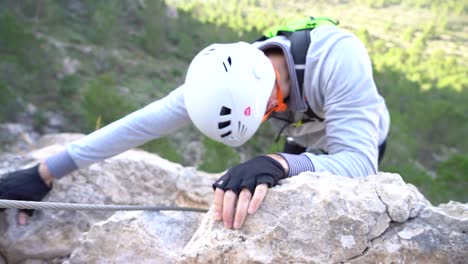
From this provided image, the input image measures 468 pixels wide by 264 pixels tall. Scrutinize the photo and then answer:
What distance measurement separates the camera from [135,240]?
1342 mm

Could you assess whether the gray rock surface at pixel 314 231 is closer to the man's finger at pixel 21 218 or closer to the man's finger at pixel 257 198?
the man's finger at pixel 257 198

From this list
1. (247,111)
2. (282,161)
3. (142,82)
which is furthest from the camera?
(142,82)

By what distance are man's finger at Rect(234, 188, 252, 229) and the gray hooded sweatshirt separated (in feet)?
0.73

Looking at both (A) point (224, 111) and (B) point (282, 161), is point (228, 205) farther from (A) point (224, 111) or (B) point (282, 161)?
(A) point (224, 111)

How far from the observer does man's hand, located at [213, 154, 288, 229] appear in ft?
3.38

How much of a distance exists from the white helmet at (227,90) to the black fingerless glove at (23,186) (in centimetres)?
78

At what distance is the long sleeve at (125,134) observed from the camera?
5.25 feet

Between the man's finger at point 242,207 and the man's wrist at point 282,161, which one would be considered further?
the man's wrist at point 282,161

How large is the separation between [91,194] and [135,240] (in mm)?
617

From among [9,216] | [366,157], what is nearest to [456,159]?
[366,157]

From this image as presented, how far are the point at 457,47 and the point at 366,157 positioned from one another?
49.7 metres

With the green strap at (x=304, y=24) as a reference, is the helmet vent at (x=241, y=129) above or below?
below

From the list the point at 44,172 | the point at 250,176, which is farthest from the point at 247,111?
the point at 44,172

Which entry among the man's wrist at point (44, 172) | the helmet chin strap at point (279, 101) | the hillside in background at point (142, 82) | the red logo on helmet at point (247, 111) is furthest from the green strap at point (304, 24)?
the hillside in background at point (142, 82)
